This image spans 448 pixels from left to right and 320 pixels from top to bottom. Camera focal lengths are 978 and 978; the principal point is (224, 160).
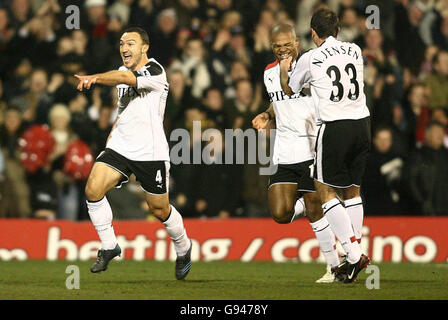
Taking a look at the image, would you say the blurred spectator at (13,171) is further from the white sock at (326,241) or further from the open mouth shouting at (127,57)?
Answer: the white sock at (326,241)

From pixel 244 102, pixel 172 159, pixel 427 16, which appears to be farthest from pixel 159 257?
pixel 427 16

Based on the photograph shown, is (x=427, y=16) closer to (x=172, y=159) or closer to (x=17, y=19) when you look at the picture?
(x=172, y=159)

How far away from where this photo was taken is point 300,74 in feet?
28.7

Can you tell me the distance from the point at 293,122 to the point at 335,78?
1.09 meters

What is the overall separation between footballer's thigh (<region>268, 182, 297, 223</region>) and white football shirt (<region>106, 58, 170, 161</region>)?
3.75 ft

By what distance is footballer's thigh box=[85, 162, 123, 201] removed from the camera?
9047mm

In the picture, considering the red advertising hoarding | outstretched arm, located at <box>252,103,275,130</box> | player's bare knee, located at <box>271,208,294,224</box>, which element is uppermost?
outstretched arm, located at <box>252,103,275,130</box>

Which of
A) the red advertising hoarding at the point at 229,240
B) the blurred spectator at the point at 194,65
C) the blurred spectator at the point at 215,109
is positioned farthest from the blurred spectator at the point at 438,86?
the blurred spectator at the point at 194,65

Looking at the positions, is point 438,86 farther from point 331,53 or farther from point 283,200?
point 331,53

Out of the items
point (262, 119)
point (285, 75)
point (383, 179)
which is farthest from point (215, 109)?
point (285, 75)

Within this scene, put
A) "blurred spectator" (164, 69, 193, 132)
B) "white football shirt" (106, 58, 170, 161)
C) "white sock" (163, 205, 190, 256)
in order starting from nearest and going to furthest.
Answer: "white football shirt" (106, 58, 170, 161) < "white sock" (163, 205, 190, 256) < "blurred spectator" (164, 69, 193, 132)

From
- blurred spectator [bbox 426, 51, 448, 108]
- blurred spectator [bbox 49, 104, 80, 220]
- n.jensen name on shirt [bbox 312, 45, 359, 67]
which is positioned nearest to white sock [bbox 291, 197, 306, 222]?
n.jensen name on shirt [bbox 312, 45, 359, 67]

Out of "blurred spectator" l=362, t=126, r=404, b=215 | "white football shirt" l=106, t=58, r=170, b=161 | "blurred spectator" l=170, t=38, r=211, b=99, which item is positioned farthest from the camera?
"blurred spectator" l=170, t=38, r=211, b=99

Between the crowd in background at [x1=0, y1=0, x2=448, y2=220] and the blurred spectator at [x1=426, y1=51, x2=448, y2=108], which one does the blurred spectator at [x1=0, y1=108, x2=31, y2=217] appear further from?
the blurred spectator at [x1=426, y1=51, x2=448, y2=108]
